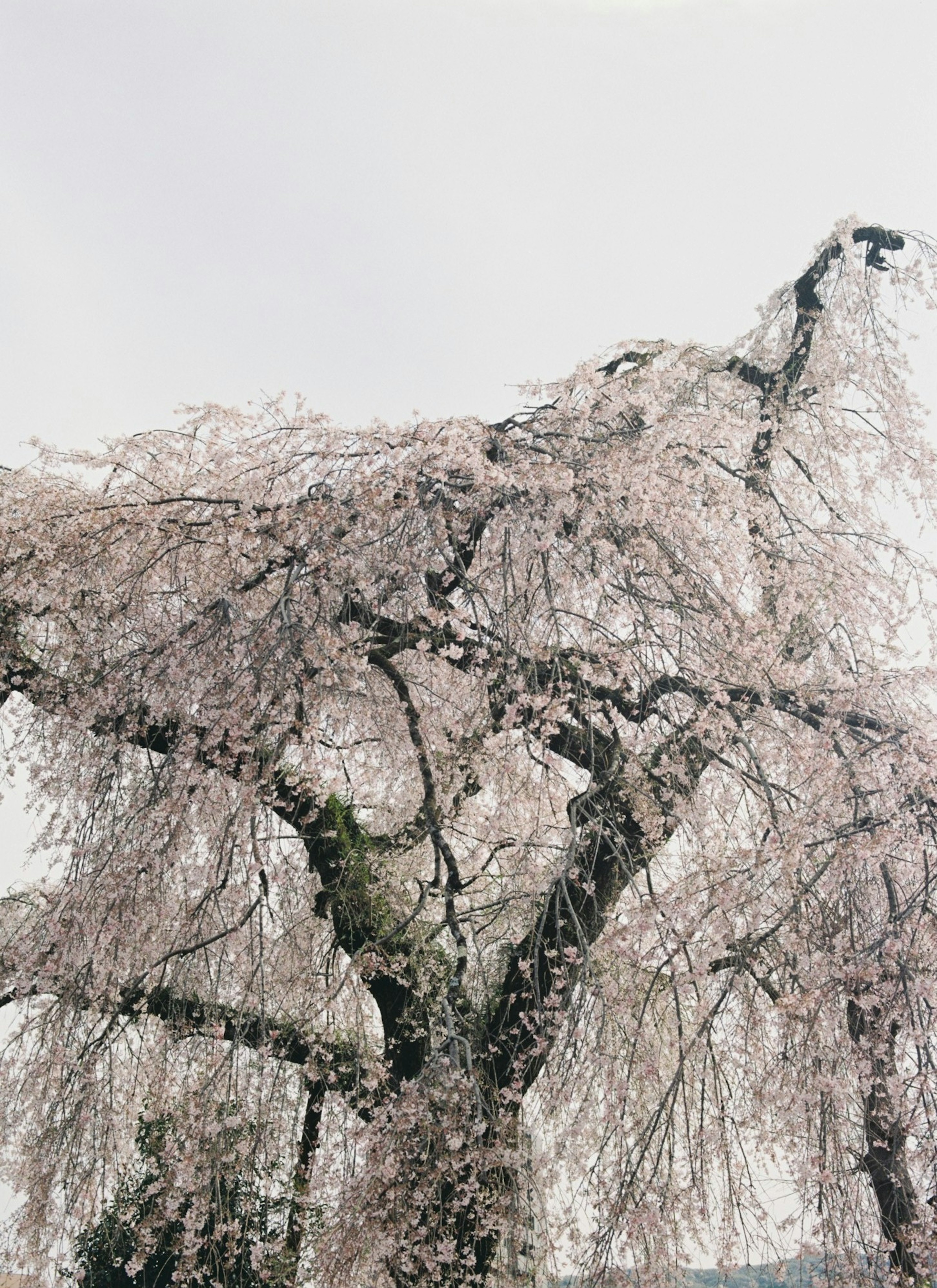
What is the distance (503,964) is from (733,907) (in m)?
2.06

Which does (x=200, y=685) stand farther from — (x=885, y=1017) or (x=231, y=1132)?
(x=885, y=1017)

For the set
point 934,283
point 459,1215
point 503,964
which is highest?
point 934,283

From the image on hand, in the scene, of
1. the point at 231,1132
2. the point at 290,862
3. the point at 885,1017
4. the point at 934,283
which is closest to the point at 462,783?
the point at 290,862

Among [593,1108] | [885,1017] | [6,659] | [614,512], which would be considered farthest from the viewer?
[6,659]

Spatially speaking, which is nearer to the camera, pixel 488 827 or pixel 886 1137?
pixel 886 1137

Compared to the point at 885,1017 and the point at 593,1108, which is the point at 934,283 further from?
the point at 593,1108

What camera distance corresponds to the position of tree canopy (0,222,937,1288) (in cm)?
285

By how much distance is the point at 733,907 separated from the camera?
2832mm

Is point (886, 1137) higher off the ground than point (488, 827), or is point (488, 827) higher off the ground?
point (488, 827)

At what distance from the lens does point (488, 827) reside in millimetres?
3963

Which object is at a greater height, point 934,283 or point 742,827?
point 934,283

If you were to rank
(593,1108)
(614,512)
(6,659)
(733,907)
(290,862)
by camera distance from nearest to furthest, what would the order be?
(733,907), (593,1108), (614,512), (290,862), (6,659)

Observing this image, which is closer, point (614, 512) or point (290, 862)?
point (614, 512)

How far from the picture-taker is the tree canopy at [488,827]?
9.36 feet
